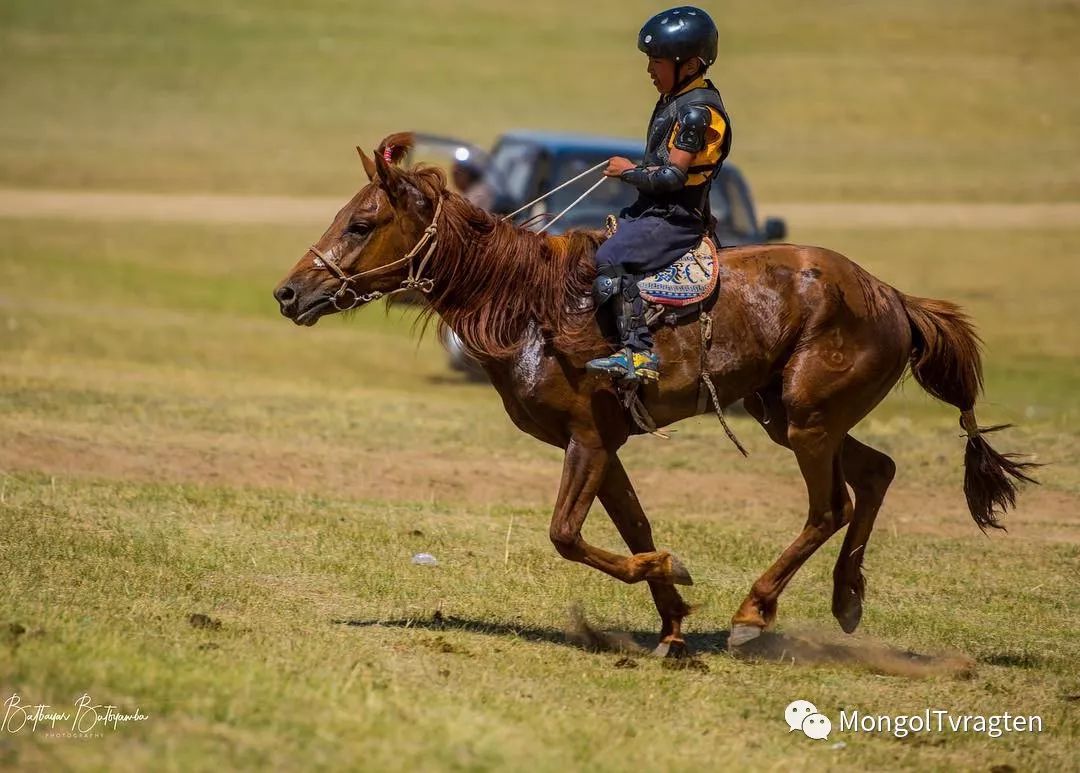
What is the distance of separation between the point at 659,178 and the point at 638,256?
0.40 m

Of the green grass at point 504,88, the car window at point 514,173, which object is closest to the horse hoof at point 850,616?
the car window at point 514,173

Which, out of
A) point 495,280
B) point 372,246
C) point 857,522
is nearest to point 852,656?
point 857,522

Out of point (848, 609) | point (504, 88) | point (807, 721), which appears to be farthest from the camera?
point (504, 88)

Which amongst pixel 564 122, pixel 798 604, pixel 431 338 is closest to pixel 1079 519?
pixel 798 604

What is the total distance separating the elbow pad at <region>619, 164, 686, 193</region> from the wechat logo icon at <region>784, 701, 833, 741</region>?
246cm

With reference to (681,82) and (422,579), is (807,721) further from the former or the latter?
(681,82)

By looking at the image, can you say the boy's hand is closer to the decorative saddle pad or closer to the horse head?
the decorative saddle pad

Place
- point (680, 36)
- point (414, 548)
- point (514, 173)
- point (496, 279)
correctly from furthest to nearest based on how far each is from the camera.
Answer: point (514, 173) < point (414, 548) < point (496, 279) < point (680, 36)

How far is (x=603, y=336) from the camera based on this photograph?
7660mm

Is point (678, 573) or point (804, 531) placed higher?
point (804, 531)

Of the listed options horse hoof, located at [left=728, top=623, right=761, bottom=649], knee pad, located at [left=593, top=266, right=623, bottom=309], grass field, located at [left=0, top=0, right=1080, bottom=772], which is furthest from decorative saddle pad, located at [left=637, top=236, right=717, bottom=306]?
grass field, located at [left=0, top=0, right=1080, bottom=772]

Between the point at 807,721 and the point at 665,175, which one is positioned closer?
the point at 807,721

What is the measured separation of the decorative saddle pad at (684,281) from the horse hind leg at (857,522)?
1.38 meters

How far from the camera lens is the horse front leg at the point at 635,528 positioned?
25.0 feet
